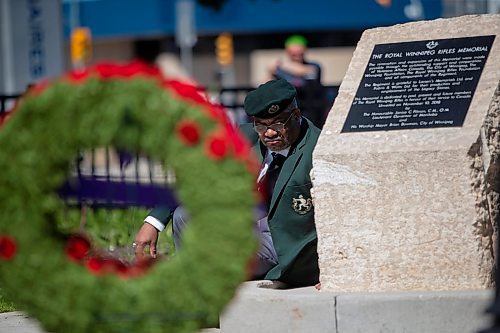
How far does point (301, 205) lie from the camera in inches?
251

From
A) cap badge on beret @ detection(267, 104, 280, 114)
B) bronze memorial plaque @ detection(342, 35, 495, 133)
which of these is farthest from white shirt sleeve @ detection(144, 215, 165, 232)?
bronze memorial plaque @ detection(342, 35, 495, 133)

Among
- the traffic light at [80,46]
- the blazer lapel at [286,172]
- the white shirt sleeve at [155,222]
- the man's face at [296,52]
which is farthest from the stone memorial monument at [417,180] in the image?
the traffic light at [80,46]

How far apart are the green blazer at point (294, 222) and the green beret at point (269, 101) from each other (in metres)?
0.28

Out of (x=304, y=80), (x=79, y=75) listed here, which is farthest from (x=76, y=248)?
(x=304, y=80)

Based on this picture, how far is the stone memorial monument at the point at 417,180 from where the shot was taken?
5871 millimetres

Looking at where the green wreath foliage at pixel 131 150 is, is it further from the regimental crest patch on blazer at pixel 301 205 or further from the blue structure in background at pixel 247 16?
the blue structure in background at pixel 247 16

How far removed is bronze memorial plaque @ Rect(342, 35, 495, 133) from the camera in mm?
6148

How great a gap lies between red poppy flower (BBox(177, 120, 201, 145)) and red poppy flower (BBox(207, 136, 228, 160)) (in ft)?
0.18

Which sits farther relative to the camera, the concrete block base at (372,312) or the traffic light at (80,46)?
the traffic light at (80,46)

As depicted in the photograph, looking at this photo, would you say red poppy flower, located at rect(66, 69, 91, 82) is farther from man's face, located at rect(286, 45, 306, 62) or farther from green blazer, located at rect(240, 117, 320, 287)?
man's face, located at rect(286, 45, 306, 62)

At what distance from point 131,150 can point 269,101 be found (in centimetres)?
198

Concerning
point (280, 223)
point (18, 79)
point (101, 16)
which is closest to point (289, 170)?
point (280, 223)

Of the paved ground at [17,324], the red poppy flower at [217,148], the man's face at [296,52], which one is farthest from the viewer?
the man's face at [296,52]

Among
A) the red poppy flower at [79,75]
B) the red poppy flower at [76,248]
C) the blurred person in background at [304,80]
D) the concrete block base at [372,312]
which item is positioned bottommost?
the concrete block base at [372,312]
